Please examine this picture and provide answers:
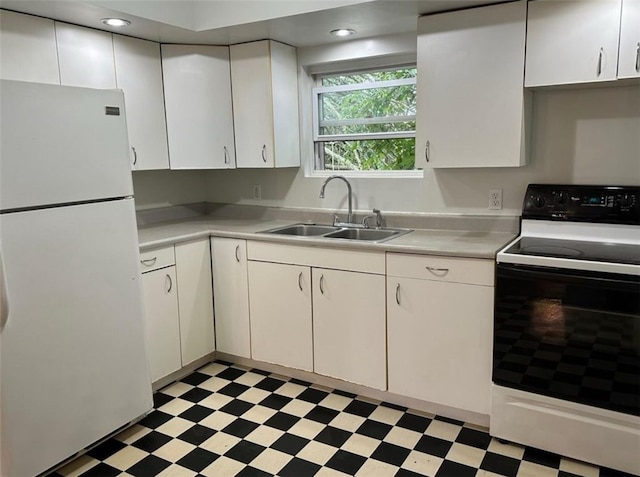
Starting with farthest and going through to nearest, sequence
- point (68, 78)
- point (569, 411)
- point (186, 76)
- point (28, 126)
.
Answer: point (186, 76) → point (68, 78) → point (569, 411) → point (28, 126)

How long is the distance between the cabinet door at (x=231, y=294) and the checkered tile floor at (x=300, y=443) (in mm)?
375

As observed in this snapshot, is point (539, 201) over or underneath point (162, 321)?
over

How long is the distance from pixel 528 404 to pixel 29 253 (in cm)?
219

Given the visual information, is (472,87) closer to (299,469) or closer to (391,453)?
(391,453)

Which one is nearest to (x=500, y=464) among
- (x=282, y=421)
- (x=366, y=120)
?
(x=282, y=421)

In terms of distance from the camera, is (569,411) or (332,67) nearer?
(569,411)

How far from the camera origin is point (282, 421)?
253 cm

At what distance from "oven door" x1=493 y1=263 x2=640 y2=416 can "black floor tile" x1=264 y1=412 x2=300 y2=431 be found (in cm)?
103

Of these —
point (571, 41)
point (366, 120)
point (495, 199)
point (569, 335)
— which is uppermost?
point (571, 41)

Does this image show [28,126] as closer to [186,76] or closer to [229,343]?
[186,76]

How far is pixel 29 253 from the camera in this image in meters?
1.93

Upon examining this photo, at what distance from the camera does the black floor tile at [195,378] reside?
2.99 meters

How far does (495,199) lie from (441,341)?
2.89 ft

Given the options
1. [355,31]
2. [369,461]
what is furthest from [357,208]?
[369,461]
